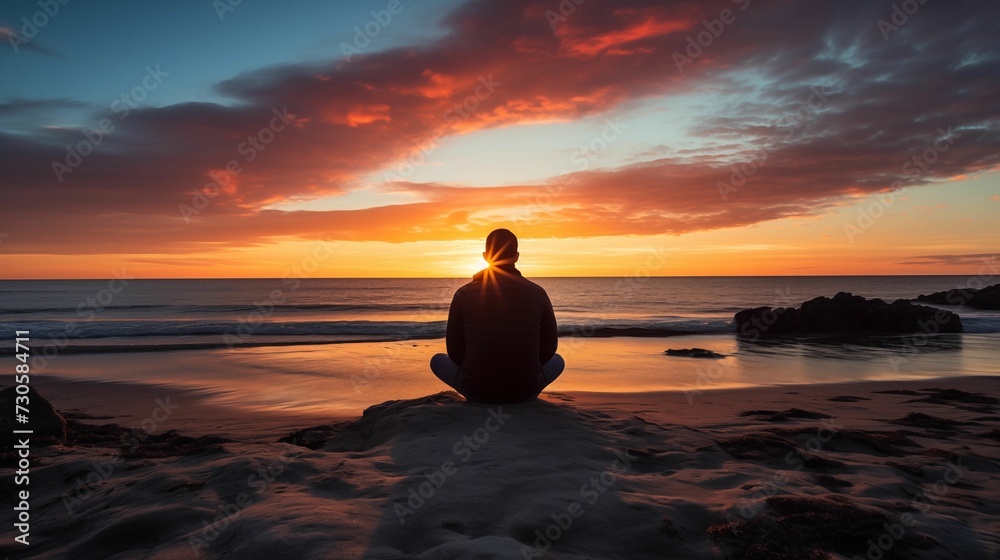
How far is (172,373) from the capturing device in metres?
12.7

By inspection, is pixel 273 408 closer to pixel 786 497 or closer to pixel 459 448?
pixel 459 448

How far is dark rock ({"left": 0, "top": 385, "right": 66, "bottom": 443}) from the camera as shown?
570 centimetres

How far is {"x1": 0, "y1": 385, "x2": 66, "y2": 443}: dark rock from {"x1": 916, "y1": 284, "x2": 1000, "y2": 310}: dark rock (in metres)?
48.8

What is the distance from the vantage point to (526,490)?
354cm

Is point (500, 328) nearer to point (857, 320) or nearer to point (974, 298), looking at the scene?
point (857, 320)

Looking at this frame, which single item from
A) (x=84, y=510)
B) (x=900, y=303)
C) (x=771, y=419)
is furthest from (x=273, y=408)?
(x=900, y=303)

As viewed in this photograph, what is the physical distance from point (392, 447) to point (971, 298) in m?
50.3

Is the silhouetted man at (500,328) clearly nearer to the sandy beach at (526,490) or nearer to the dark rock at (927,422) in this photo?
the sandy beach at (526,490)

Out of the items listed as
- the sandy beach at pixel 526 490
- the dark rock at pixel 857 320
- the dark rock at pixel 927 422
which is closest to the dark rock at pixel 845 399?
the dark rock at pixel 927 422

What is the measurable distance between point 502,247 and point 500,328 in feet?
2.92

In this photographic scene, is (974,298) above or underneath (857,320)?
above

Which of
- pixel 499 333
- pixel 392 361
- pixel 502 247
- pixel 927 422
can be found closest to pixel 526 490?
pixel 499 333

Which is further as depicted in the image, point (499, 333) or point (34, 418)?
point (34, 418)

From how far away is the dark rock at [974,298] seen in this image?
3559 centimetres
